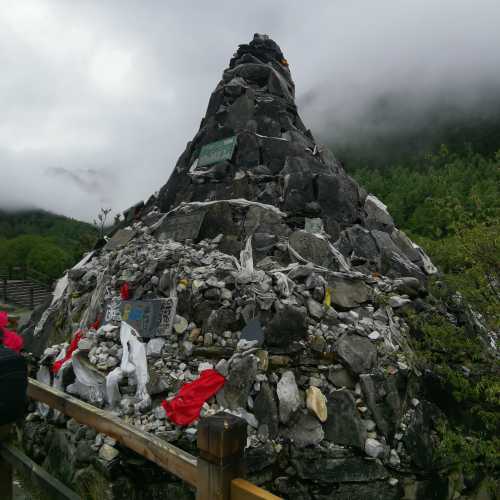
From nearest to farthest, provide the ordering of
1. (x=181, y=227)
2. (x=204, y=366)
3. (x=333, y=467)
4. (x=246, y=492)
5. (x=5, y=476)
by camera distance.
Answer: (x=246, y=492)
(x=5, y=476)
(x=333, y=467)
(x=204, y=366)
(x=181, y=227)

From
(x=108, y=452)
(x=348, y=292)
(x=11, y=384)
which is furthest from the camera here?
(x=348, y=292)

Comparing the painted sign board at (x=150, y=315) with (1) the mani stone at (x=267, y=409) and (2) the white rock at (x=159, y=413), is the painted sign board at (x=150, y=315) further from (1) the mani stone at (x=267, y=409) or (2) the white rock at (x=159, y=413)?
(1) the mani stone at (x=267, y=409)

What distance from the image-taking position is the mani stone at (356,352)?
20.1 feet

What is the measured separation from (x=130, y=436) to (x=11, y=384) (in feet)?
3.04

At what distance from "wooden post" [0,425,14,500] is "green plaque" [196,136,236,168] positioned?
31.7 feet

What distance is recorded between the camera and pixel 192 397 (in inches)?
218

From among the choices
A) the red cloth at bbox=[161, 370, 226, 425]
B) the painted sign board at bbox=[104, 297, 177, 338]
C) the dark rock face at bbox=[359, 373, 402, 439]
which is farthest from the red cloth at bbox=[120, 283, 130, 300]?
the dark rock face at bbox=[359, 373, 402, 439]

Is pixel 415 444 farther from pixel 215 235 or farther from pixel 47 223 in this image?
pixel 47 223

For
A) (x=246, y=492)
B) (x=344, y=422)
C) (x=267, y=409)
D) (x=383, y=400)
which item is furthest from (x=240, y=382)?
(x=246, y=492)

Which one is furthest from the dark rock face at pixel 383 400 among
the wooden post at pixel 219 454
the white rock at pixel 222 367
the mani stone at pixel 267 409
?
the wooden post at pixel 219 454

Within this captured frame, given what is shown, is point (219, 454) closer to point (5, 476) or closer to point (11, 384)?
point (11, 384)

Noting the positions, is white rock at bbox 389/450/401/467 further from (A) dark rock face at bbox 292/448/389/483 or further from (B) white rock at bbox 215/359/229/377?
(B) white rock at bbox 215/359/229/377

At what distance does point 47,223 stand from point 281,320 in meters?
115

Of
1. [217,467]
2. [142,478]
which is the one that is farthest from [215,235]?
[217,467]
